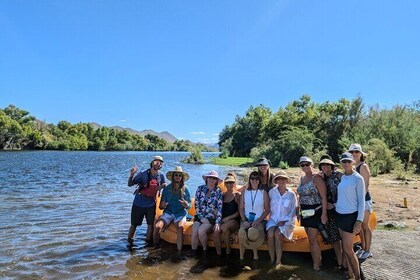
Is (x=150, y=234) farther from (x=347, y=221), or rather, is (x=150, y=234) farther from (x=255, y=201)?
(x=347, y=221)

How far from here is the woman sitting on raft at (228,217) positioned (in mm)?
6867

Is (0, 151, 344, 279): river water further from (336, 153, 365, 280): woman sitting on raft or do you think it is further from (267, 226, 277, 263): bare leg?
(336, 153, 365, 280): woman sitting on raft

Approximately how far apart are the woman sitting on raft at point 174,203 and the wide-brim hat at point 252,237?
1483 millimetres

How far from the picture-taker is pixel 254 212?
6.68 meters

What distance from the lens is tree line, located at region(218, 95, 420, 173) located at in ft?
75.9

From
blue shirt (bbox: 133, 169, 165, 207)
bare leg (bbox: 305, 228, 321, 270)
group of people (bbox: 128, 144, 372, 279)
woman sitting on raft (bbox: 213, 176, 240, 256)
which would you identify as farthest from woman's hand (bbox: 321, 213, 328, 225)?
blue shirt (bbox: 133, 169, 165, 207)

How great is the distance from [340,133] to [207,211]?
3103 cm

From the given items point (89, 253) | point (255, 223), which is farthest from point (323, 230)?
point (89, 253)

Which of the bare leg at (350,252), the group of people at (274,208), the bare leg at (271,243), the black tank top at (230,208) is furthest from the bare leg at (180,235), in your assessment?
the bare leg at (350,252)

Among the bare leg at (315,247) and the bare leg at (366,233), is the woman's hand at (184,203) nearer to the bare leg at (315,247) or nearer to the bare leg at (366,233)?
the bare leg at (315,247)

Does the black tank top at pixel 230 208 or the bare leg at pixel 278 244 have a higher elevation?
the black tank top at pixel 230 208

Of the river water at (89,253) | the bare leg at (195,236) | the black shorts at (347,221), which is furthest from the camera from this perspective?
the bare leg at (195,236)

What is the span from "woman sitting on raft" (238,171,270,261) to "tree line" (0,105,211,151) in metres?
58.1

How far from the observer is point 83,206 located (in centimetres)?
1267
